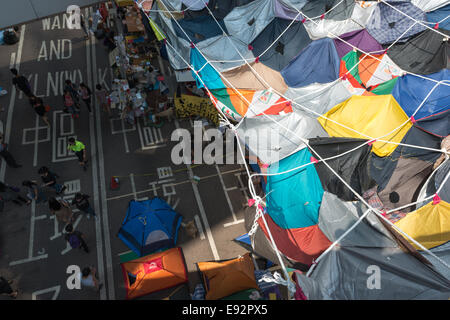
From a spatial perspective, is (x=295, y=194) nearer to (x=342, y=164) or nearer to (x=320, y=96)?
(x=342, y=164)

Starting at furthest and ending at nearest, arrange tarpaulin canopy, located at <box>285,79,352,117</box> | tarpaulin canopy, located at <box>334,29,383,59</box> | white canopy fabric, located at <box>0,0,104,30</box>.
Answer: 1. tarpaulin canopy, located at <box>334,29,383,59</box>
2. white canopy fabric, located at <box>0,0,104,30</box>
3. tarpaulin canopy, located at <box>285,79,352,117</box>

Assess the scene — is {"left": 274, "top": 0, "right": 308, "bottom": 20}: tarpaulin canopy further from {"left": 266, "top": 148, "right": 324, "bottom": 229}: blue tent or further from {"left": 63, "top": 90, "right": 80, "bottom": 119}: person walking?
{"left": 63, "top": 90, "right": 80, "bottom": 119}: person walking

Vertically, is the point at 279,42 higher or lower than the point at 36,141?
higher

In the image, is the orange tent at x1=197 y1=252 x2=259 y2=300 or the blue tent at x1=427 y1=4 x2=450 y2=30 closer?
the orange tent at x1=197 y1=252 x2=259 y2=300

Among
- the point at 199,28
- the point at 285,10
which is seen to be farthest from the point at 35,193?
the point at 285,10

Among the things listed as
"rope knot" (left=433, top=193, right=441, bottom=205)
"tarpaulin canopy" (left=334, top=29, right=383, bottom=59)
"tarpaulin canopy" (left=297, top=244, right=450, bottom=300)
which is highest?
"tarpaulin canopy" (left=334, top=29, right=383, bottom=59)

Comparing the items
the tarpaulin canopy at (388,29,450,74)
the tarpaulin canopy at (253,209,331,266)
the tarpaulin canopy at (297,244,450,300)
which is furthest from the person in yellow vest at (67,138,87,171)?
the tarpaulin canopy at (388,29,450,74)

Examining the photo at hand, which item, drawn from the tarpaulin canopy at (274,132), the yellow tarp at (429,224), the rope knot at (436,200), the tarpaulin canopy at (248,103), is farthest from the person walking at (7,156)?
the rope knot at (436,200)
